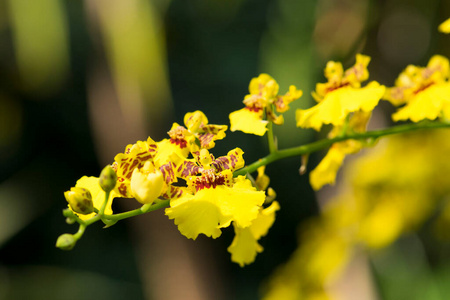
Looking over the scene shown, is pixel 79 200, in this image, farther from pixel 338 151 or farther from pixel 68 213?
pixel 338 151

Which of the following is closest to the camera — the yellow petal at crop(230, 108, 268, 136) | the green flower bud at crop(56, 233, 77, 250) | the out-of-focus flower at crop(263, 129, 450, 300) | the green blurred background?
the green flower bud at crop(56, 233, 77, 250)

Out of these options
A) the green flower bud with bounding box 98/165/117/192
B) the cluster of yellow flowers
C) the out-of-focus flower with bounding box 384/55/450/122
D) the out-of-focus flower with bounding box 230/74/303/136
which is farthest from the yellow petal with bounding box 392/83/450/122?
the cluster of yellow flowers

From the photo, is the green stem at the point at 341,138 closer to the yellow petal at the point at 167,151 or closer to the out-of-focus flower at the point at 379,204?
the yellow petal at the point at 167,151

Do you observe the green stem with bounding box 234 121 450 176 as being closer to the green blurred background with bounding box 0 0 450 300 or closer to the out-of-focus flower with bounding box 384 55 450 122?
the out-of-focus flower with bounding box 384 55 450 122

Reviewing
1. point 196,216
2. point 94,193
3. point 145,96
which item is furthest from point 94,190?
point 145,96

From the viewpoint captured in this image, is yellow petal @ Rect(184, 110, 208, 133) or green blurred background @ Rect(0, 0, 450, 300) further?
green blurred background @ Rect(0, 0, 450, 300)

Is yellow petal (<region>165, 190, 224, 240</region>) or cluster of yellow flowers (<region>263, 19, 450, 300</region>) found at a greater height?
cluster of yellow flowers (<region>263, 19, 450, 300</region>)

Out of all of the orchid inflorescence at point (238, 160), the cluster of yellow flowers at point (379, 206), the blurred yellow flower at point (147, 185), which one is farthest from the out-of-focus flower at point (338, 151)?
the cluster of yellow flowers at point (379, 206)
